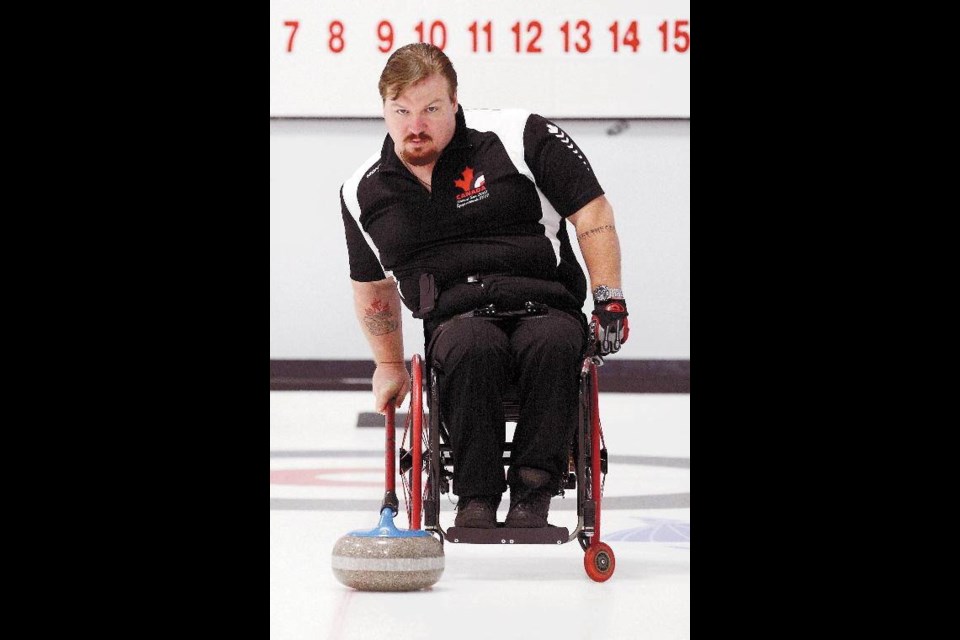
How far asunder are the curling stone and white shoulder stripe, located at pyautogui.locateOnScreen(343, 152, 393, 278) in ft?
2.24

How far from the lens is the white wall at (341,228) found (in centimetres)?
876

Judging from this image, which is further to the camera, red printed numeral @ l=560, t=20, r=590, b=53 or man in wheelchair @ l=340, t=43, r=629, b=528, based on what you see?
red printed numeral @ l=560, t=20, r=590, b=53

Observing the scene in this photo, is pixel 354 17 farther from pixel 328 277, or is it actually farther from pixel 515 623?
pixel 515 623

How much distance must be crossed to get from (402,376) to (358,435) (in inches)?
128

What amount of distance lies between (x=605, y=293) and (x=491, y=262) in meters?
0.25

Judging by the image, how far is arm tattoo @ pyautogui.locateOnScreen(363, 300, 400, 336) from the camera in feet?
10.0

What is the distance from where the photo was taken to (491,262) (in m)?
2.72

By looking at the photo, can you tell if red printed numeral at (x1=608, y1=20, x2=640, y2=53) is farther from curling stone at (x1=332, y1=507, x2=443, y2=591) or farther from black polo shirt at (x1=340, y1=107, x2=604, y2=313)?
curling stone at (x1=332, y1=507, x2=443, y2=591)

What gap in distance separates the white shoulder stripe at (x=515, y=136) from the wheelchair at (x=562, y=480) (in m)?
0.23

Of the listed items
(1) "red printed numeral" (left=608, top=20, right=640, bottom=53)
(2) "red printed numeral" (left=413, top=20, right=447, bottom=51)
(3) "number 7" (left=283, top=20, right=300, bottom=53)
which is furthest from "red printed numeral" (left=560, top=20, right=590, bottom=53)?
(3) "number 7" (left=283, top=20, right=300, bottom=53)

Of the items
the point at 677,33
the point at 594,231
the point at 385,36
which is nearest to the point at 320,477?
the point at 594,231

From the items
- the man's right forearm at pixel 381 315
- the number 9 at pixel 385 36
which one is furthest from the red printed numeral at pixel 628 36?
the man's right forearm at pixel 381 315

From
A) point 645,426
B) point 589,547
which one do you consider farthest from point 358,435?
point 589,547

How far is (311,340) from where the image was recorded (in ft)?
29.6
